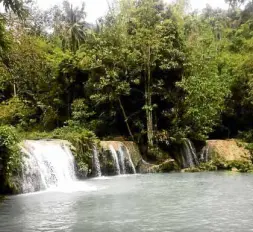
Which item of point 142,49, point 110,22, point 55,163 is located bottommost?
point 55,163

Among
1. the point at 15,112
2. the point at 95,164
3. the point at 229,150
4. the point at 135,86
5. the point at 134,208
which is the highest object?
the point at 135,86

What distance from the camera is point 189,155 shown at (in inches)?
982

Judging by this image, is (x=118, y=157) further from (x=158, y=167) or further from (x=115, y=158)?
(x=158, y=167)

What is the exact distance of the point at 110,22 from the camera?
2680 centimetres

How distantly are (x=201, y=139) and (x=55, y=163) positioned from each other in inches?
422

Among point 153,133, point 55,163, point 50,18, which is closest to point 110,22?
point 153,133

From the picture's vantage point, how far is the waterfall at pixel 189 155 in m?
24.6

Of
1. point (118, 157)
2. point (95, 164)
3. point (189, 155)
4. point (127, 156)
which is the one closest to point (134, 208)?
point (95, 164)

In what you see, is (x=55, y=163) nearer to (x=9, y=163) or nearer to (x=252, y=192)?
(x=9, y=163)

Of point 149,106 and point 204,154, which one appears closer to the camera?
point 149,106

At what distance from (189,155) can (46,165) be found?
419 inches

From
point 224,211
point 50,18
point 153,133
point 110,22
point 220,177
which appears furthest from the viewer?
point 50,18

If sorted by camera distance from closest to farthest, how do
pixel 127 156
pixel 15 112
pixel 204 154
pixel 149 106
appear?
1. pixel 127 156
2. pixel 149 106
3. pixel 204 154
4. pixel 15 112

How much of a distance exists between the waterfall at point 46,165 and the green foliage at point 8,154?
37.8 inches
